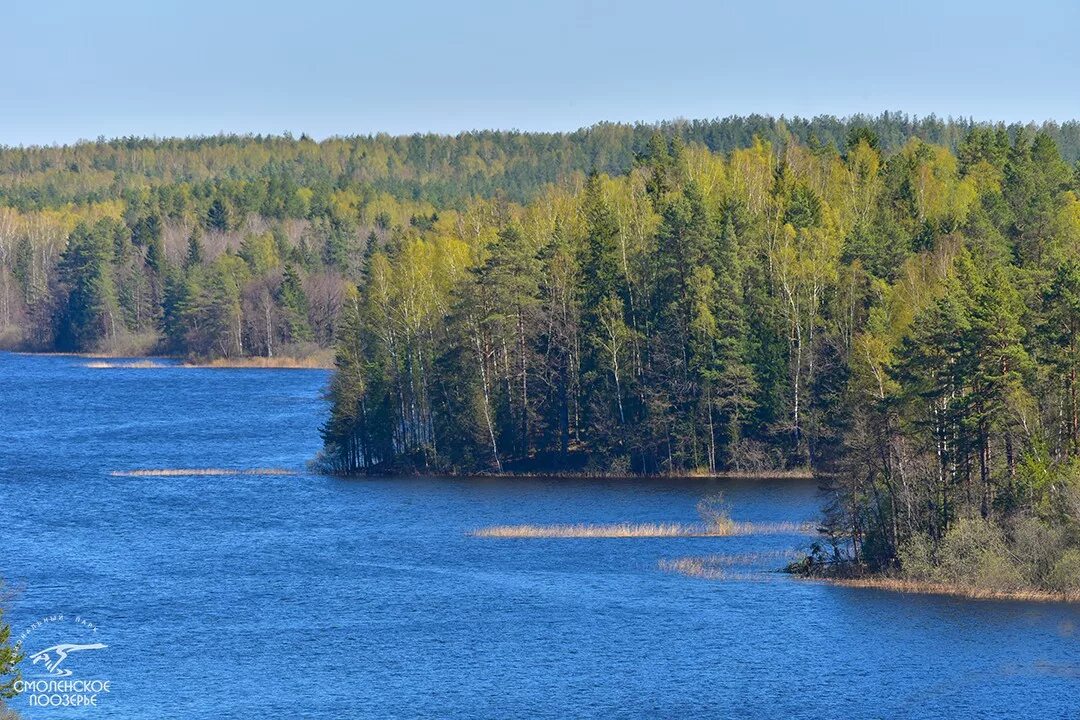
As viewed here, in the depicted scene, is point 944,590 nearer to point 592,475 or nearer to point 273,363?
point 592,475

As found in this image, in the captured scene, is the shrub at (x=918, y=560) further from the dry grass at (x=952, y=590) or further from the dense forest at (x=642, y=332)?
the dense forest at (x=642, y=332)

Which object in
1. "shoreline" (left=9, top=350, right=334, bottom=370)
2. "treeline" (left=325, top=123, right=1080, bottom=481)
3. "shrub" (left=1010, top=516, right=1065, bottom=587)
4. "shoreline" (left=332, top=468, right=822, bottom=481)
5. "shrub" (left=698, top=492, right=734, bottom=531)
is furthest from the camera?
"shoreline" (left=9, top=350, right=334, bottom=370)

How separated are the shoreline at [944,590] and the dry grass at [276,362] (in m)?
104

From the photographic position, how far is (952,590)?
57875mm

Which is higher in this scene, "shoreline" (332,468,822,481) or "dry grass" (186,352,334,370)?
"dry grass" (186,352,334,370)

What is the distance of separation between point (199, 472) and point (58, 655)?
3804 centimetres

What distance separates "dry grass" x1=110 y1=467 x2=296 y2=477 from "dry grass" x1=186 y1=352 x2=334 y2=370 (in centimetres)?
6823

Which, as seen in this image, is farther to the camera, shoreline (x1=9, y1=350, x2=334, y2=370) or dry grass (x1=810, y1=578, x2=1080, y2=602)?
shoreline (x1=9, y1=350, x2=334, y2=370)

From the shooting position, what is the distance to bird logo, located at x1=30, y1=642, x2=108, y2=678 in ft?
167

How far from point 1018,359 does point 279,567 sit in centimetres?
2825

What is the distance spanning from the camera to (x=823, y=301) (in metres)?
94.2

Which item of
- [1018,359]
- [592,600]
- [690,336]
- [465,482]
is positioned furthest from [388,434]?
[1018,359]

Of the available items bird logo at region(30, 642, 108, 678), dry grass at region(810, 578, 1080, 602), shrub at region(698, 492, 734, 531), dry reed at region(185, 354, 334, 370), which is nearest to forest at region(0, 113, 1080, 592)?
dry grass at region(810, 578, 1080, 602)

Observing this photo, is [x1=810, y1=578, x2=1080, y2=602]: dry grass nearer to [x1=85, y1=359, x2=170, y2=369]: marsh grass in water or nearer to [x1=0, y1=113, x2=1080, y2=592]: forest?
[x1=0, y1=113, x2=1080, y2=592]: forest
